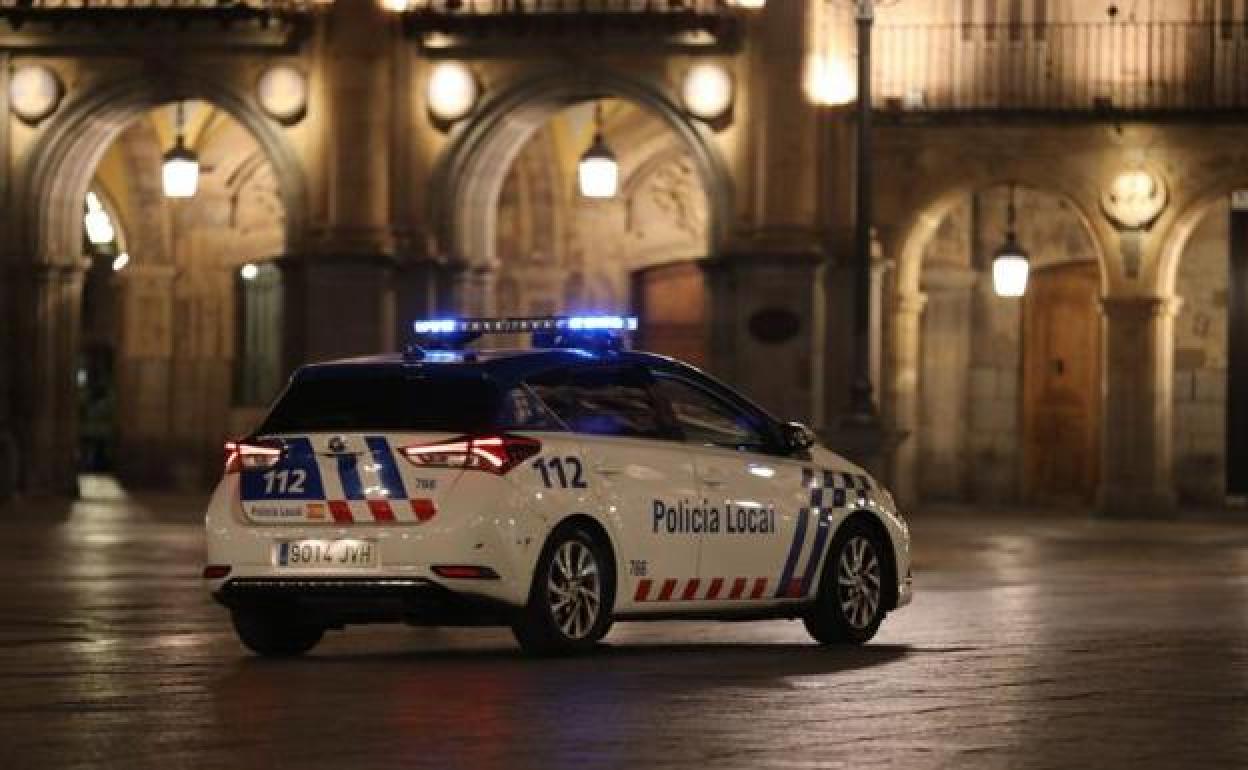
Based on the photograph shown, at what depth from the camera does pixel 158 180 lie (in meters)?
45.8

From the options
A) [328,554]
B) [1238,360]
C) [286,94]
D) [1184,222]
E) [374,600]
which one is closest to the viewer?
[374,600]

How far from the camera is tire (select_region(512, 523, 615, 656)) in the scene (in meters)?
15.6

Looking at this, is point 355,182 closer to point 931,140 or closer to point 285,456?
point 931,140

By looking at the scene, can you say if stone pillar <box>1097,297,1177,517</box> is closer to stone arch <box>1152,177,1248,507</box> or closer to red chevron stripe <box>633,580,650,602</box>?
stone arch <box>1152,177,1248,507</box>

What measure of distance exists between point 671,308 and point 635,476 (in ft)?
93.7

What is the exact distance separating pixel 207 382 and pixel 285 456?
30.5 meters

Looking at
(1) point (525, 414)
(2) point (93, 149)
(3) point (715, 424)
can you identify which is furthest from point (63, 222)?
(1) point (525, 414)

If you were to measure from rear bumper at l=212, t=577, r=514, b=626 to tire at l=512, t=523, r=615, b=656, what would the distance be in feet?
0.55

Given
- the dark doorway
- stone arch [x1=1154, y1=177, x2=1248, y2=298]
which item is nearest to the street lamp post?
stone arch [x1=1154, y1=177, x2=1248, y2=298]

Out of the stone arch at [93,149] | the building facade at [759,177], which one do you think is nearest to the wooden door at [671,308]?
the building facade at [759,177]

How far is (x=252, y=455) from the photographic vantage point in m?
15.8

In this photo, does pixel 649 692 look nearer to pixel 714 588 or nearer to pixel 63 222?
pixel 714 588

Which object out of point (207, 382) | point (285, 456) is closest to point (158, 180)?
point (207, 382)

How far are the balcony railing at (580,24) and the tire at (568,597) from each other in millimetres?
22931
